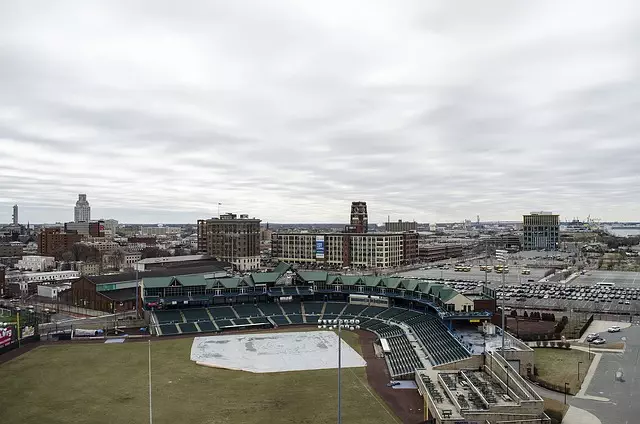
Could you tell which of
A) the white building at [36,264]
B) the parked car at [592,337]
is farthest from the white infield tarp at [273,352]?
the white building at [36,264]

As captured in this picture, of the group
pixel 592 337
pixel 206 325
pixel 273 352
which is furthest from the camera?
pixel 206 325

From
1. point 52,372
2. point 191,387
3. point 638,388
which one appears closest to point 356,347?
point 191,387

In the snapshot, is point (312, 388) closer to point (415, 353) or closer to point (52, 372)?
point (415, 353)

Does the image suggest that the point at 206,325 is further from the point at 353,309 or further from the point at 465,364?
the point at 465,364

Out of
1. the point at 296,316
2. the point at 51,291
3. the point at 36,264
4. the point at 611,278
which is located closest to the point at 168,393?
the point at 296,316

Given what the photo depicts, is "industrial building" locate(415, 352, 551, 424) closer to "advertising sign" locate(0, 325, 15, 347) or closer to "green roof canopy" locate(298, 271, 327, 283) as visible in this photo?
"green roof canopy" locate(298, 271, 327, 283)

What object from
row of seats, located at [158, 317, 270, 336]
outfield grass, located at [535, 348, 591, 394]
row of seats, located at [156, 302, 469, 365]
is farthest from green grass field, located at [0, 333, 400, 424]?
outfield grass, located at [535, 348, 591, 394]

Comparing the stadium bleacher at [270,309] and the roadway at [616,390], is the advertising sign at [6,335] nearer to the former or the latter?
the stadium bleacher at [270,309]
